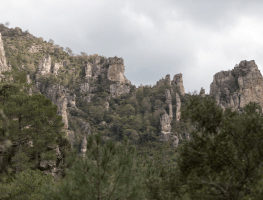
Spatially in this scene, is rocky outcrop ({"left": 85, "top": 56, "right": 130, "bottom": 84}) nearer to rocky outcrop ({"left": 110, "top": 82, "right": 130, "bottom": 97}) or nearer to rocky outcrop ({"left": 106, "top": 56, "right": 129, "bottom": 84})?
rocky outcrop ({"left": 106, "top": 56, "right": 129, "bottom": 84})

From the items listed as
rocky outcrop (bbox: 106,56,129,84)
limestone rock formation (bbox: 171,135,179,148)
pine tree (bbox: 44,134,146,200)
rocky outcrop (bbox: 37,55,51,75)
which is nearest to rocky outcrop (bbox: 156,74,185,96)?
rocky outcrop (bbox: 106,56,129,84)

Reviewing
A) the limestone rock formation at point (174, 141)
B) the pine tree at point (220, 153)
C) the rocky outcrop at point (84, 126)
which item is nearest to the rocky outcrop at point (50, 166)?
the pine tree at point (220, 153)

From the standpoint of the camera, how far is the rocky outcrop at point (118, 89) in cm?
7888

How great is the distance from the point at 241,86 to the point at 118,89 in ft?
139

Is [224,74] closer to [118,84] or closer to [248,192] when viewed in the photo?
[118,84]

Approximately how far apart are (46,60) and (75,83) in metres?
13.7

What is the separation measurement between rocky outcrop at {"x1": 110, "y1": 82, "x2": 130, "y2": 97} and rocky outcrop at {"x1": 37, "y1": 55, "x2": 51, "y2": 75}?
81.5 feet

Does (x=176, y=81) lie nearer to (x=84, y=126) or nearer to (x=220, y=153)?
(x=84, y=126)

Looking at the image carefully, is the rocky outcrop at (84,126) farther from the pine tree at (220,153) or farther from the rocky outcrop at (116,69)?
the pine tree at (220,153)

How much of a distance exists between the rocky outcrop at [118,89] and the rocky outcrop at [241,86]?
105 ft

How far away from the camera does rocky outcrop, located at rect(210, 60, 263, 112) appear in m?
69.1

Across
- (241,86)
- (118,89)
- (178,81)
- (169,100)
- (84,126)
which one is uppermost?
(178,81)


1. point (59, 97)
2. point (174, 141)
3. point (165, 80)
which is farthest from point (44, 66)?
point (174, 141)

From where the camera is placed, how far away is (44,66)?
79.4 m
